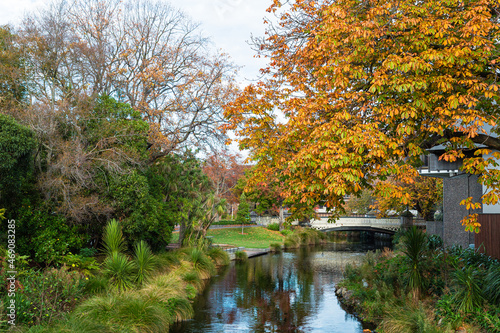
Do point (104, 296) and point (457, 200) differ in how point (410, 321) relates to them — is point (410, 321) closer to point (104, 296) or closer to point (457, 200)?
point (104, 296)

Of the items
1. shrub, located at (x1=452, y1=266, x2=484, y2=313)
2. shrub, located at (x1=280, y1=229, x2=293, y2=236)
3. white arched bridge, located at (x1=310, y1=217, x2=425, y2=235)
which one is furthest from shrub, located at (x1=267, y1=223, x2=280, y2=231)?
shrub, located at (x1=452, y1=266, x2=484, y2=313)

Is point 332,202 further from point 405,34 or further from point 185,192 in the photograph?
point 185,192

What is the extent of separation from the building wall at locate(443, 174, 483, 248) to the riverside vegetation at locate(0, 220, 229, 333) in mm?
13001

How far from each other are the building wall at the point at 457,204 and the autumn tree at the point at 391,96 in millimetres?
11824

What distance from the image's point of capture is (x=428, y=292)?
43.4ft

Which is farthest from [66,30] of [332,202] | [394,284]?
[394,284]

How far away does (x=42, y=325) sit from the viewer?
945 centimetres

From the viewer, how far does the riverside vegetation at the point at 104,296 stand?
9672mm

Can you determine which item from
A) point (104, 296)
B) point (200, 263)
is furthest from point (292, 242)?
point (104, 296)

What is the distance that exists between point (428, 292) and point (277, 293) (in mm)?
7777

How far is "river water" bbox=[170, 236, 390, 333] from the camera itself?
1386 centimetres

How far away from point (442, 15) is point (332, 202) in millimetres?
5098

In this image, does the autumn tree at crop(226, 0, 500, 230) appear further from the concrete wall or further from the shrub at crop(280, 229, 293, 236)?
the shrub at crop(280, 229, 293, 236)

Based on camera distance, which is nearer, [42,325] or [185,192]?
[42,325]
